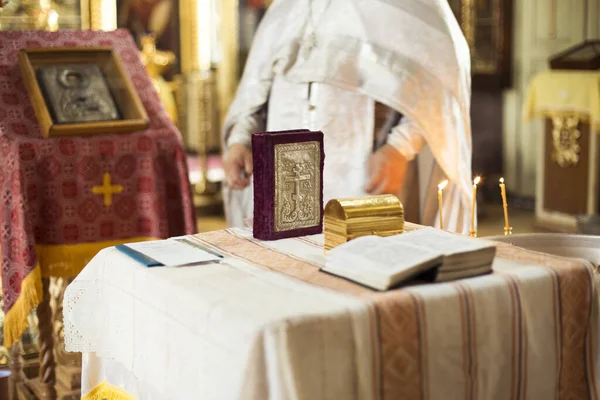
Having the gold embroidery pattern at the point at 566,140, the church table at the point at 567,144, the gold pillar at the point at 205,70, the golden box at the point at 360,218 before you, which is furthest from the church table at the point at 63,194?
the gold pillar at the point at 205,70

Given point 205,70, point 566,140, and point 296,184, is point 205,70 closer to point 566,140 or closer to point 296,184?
point 566,140

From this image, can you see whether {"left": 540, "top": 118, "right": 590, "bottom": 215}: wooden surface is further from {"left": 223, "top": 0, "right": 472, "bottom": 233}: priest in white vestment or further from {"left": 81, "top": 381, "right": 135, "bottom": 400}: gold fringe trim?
{"left": 81, "top": 381, "right": 135, "bottom": 400}: gold fringe trim

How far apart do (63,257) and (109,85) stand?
70cm

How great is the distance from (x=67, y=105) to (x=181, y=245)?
5.21ft

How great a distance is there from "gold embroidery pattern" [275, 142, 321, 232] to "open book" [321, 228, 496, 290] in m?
0.30

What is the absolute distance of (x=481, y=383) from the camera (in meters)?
1.83

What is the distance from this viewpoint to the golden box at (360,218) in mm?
2033

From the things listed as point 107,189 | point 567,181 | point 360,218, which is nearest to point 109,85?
point 107,189

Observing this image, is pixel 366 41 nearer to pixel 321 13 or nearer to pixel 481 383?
pixel 321 13

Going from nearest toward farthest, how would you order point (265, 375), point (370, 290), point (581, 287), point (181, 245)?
point (265, 375) < point (370, 290) < point (581, 287) < point (181, 245)

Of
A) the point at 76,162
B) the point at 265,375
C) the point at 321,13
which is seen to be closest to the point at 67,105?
the point at 76,162

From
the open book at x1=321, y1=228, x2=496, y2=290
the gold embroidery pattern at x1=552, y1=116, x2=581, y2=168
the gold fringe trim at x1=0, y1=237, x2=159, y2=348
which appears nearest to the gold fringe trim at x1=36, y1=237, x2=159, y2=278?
the gold fringe trim at x1=0, y1=237, x2=159, y2=348

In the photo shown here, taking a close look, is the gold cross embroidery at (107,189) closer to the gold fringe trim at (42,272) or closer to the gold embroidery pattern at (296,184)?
the gold fringe trim at (42,272)

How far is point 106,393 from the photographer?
7.29 feet
